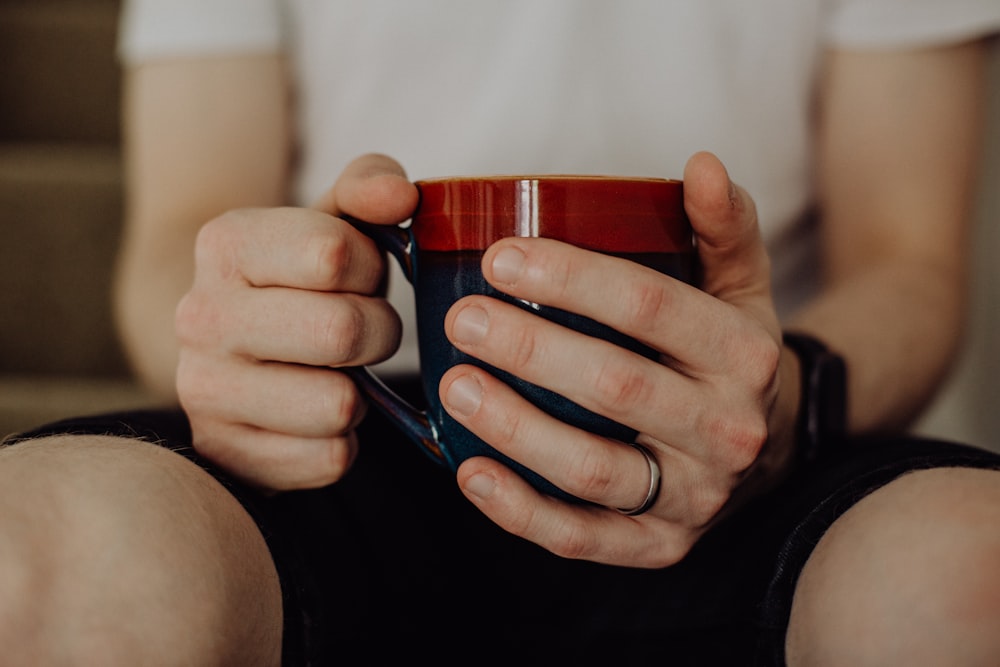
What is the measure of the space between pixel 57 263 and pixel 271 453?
1.27 m

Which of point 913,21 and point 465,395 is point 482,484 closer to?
point 465,395

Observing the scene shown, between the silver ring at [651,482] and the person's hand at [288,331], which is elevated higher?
the person's hand at [288,331]

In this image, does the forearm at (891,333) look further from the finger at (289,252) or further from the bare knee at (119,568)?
the bare knee at (119,568)

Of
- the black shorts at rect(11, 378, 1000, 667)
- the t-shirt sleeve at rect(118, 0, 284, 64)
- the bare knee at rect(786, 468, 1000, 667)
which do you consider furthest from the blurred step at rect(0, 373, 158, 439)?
the bare knee at rect(786, 468, 1000, 667)

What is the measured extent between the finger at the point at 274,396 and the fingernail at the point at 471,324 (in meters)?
0.12

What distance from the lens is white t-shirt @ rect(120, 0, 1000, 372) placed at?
39.6 inches

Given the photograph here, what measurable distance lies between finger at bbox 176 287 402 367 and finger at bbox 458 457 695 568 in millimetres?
114

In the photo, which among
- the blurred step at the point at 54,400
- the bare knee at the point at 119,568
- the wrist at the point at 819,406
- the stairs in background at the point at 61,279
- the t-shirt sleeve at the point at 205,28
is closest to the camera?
the bare knee at the point at 119,568

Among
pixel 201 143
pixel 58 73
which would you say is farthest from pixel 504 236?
pixel 58 73

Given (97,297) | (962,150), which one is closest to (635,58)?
(962,150)

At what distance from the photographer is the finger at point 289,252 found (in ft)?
1.79

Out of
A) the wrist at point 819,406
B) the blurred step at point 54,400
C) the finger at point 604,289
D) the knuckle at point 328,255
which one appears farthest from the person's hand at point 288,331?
the blurred step at point 54,400

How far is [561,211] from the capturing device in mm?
489

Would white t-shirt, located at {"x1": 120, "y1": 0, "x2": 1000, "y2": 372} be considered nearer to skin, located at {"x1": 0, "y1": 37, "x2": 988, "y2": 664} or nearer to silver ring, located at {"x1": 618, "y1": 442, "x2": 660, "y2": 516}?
skin, located at {"x1": 0, "y1": 37, "x2": 988, "y2": 664}
